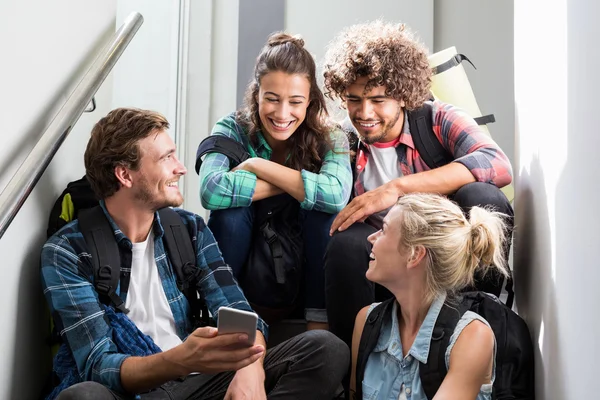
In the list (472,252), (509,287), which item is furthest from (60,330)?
(509,287)

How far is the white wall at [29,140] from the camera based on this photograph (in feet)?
7.10

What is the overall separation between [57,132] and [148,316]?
0.55 m

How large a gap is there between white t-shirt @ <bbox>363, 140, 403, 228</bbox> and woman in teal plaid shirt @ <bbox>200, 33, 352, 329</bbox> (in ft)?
0.38

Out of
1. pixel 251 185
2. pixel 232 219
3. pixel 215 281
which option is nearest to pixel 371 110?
pixel 251 185

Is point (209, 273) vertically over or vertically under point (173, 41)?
under

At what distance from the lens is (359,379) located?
236 centimetres

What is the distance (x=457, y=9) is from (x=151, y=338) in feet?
10.4

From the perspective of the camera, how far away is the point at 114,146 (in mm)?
2535

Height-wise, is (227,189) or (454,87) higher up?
(454,87)

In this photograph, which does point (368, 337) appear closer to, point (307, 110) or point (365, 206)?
point (365, 206)

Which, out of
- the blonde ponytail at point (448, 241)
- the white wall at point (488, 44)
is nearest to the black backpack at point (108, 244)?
the blonde ponytail at point (448, 241)

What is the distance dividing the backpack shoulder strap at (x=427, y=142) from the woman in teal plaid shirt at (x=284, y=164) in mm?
239

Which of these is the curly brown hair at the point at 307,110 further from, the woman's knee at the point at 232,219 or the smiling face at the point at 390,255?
the smiling face at the point at 390,255

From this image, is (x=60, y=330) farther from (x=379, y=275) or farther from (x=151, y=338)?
(x=379, y=275)
